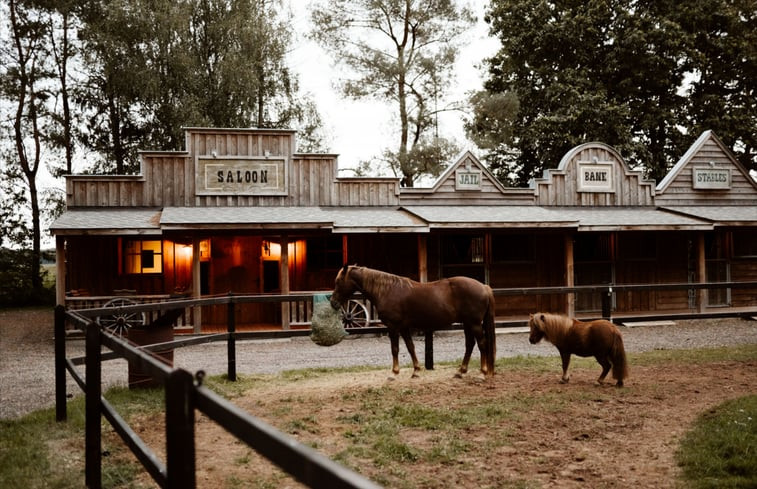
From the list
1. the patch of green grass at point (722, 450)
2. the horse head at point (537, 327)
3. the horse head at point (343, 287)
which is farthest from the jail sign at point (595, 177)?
the patch of green grass at point (722, 450)

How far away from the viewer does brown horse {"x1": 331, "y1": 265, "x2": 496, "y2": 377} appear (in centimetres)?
741

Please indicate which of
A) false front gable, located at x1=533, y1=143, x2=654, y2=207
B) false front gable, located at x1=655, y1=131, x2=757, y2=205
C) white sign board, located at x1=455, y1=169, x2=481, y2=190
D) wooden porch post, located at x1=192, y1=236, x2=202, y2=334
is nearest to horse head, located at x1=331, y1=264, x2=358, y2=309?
wooden porch post, located at x1=192, y1=236, x2=202, y2=334

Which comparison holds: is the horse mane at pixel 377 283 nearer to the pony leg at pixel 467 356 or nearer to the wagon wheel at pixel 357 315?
the pony leg at pixel 467 356

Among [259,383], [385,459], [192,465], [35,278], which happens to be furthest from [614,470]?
[35,278]

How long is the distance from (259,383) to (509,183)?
72.9 feet

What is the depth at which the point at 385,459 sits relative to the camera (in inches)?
180

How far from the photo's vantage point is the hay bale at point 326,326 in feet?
23.9

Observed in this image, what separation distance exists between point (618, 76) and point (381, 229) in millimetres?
18335

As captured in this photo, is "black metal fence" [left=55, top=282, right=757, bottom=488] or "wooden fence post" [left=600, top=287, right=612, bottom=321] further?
"wooden fence post" [left=600, top=287, right=612, bottom=321]

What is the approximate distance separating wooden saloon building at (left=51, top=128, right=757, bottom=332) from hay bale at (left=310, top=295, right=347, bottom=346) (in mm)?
6180

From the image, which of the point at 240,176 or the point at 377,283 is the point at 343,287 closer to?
the point at 377,283

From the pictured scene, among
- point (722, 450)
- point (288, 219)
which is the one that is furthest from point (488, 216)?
point (722, 450)

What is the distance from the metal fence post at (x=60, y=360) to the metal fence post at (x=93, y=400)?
2018 mm

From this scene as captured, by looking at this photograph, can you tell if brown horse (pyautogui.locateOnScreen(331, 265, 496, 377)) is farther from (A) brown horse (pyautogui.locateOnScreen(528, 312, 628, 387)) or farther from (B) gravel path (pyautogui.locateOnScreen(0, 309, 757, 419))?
(B) gravel path (pyautogui.locateOnScreen(0, 309, 757, 419))
